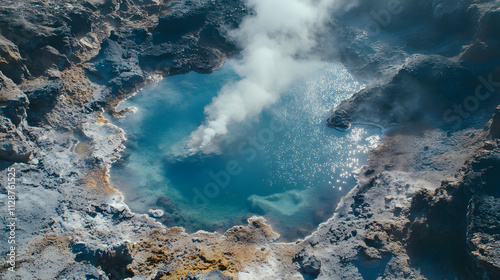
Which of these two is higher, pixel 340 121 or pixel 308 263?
pixel 340 121

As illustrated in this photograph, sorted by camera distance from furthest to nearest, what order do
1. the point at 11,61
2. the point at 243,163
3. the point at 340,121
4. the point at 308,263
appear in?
the point at 340,121 < the point at 243,163 < the point at 11,61 < the point at 308,263

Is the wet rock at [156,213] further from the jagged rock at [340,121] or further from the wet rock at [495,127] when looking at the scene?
the wet rock at [495,127]

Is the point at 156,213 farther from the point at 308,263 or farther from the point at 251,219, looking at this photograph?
the point at 308,263

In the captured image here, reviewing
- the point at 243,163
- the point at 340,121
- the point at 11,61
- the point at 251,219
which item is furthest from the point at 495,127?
the point at 11,61

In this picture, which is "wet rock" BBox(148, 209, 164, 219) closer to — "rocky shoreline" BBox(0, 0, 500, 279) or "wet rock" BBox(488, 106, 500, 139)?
"rocky shoreline" BBox(0, 0, 500, 279)

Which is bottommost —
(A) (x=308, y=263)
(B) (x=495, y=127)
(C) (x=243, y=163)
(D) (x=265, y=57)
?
(A) (x=308, y=263)

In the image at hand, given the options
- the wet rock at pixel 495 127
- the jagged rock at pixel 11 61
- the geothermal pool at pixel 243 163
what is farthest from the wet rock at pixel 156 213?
the wet rock at pixel 495 127
